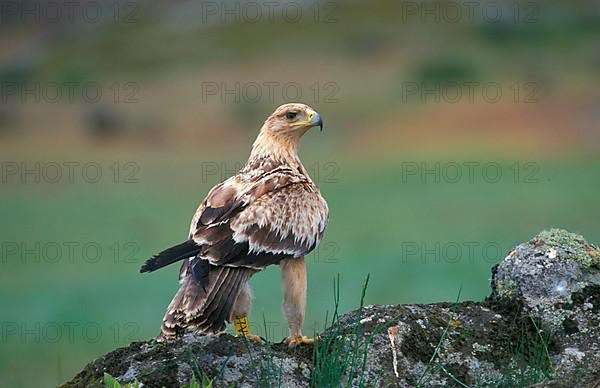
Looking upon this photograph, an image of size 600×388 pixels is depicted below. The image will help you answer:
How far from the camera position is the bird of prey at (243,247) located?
260 inches

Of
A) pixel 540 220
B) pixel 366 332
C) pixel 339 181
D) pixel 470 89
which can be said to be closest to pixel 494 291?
pixel 366 332

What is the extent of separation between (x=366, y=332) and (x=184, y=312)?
97 centimetres

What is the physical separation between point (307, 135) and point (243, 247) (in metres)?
42.2

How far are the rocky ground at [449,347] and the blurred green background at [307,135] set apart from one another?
45.8ft

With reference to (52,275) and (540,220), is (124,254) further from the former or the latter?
(540,220)

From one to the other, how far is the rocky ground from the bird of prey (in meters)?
0.22

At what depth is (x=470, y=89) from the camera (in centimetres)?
5453

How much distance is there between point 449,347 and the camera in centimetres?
656

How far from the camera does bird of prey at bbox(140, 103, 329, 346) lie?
21.7 ft
